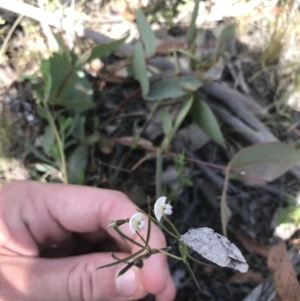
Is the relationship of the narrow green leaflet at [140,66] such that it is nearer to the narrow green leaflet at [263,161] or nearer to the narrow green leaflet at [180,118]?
the narrow green leaflet at [180,118]

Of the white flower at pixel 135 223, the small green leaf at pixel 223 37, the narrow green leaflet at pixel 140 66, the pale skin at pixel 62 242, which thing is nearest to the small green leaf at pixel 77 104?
the narrow green leaflet at pixel 140 66

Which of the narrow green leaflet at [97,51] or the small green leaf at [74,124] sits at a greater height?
the narrow green leaflet at [97,51]

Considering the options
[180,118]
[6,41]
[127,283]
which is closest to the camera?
[127,283]

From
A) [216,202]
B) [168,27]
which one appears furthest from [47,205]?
[168,27]

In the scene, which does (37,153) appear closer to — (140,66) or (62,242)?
(62,242)

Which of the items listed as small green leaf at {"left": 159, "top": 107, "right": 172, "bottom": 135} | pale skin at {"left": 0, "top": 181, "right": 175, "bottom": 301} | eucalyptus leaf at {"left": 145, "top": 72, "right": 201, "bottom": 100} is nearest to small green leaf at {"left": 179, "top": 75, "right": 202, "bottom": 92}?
eucalyptus leaf at {"left": 145, "top": 72, "right": 201, "bottom": 100}

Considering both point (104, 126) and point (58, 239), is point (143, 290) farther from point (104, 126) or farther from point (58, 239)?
point (104, 126)

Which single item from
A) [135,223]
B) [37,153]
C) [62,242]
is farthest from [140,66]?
[135,223]
